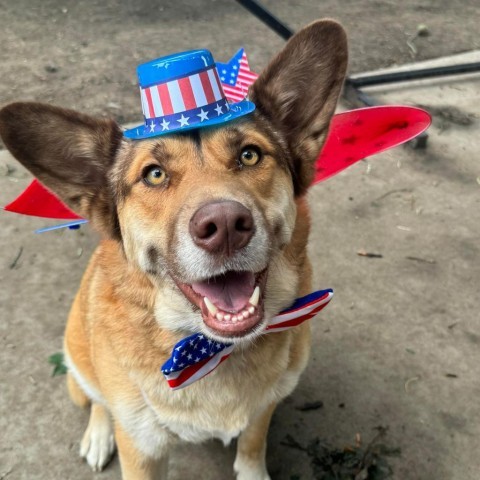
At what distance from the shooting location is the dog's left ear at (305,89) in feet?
6.82

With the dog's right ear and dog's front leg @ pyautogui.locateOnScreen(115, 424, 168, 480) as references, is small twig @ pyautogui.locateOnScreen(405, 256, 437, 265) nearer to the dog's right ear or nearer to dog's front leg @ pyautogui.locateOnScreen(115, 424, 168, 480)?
dog's front leg @ pyautogui.locateOnScreen(115, 424, 168, 480)

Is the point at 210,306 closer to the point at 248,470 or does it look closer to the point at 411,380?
the point at 248,470

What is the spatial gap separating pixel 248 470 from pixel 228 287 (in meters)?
1.16

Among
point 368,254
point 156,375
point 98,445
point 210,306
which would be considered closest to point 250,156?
point 210,306

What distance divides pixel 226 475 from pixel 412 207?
2511mm

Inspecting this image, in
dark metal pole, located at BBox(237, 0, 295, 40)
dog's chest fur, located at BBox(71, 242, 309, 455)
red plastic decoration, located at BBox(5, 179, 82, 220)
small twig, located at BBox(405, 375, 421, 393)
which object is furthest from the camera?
dark metal pole, located at BBox(237, 0, 295, 40)

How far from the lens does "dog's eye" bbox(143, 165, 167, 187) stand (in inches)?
79.0

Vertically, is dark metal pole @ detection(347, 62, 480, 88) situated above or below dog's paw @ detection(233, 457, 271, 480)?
above

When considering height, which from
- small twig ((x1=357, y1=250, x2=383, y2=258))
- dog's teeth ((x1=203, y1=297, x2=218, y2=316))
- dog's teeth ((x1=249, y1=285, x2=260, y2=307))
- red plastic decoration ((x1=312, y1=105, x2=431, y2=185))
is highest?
red plastic decoration ((x1=312, y1=105, x2=431, y2=185))

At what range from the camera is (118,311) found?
2.28m

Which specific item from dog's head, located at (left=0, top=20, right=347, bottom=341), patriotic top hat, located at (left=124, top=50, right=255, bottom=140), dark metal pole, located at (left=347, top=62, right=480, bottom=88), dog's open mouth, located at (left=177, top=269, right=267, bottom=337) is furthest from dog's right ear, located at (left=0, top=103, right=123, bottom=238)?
dark metal pole, located at (left=347, top=62, right=480, bottom=88)

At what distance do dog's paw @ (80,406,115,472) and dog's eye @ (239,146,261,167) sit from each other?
5.11 feet

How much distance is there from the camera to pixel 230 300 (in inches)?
75.1

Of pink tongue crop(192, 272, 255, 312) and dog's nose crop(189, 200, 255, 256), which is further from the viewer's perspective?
pink tongue crop(192, 272, 255, 312)
